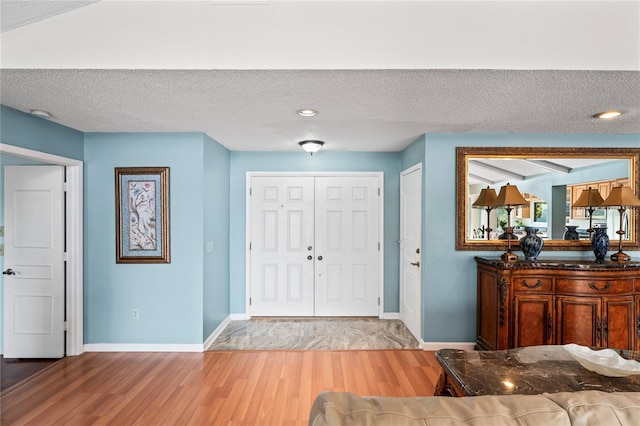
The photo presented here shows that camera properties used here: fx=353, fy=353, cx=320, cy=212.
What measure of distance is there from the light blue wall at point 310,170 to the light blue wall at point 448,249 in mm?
1149

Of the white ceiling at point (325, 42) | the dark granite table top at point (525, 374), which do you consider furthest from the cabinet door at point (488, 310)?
the white ceiling at point (325, 42)

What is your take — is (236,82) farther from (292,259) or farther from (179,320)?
(292,259)

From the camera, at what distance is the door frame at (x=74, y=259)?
3.64m

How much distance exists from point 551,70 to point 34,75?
3160 millimetres

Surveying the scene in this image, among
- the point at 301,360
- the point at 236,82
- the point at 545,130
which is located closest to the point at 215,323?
the point at 301,360

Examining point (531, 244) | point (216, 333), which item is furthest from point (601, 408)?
point (216, 333)

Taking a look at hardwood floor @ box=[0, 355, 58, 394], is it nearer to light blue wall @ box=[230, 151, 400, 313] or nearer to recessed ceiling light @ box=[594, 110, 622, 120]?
light blue wall @ box=[230, 151, 400, 313]

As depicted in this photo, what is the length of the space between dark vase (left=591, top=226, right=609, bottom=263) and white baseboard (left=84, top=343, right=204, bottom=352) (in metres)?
4.13

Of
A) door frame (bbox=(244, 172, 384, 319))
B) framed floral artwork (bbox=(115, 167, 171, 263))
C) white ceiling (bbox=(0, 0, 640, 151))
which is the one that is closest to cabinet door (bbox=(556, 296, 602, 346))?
white ceiling (bbox=(0, 0, 640, 151))

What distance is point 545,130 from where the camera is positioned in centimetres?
361

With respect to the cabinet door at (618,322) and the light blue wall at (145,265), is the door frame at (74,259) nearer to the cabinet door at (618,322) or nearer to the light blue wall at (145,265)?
the light blue wall at (145,265)

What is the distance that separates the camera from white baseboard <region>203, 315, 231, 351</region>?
12.7 feet

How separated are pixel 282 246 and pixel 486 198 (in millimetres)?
2667

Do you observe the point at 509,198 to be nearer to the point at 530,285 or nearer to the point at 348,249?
the point at 530,285
